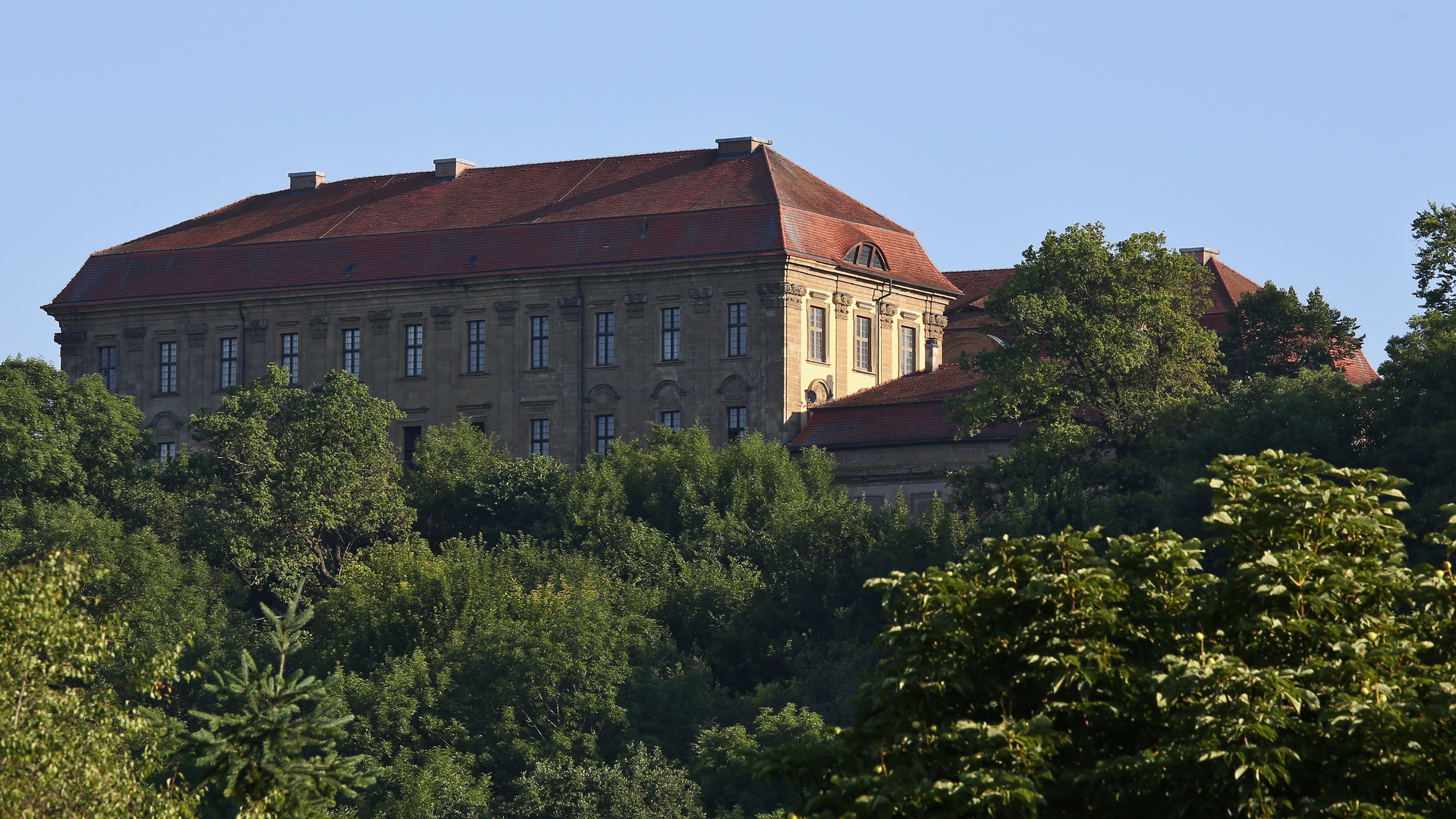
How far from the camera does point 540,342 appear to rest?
9575cm

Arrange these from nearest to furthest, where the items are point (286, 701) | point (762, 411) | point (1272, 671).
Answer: point (1272, 671) → point (286, 701) → point (762, 411)

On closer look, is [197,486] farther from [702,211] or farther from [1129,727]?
[1129,727]

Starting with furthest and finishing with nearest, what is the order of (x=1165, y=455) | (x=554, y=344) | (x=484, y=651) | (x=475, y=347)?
1. (x=475, y=347)
2. (x=554, y=344)
3. (x=484, y=651)
4. (x=1165, y=455)

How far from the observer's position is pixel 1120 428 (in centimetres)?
7531

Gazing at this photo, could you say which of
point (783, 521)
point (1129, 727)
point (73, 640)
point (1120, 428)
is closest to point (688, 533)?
point (783, 521)

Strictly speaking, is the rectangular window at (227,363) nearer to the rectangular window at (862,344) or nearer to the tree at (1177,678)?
the rectangular window at (862,344)

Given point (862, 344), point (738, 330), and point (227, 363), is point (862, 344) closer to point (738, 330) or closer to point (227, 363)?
point (738, 330)

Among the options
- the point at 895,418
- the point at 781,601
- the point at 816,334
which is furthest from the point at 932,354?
the point at 781,601

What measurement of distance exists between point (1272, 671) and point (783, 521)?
2207 inches

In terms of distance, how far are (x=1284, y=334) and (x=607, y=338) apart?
23930 millimetres

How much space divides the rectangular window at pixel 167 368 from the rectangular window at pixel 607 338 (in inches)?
640

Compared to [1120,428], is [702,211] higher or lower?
higher

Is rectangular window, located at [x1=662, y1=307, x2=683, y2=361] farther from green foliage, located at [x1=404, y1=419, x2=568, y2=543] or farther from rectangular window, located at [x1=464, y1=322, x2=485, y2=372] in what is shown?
rectangular window, located at [x1=464, y1=322, x2=485, y2=372]

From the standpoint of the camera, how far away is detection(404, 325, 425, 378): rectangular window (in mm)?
97438
